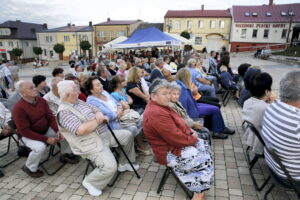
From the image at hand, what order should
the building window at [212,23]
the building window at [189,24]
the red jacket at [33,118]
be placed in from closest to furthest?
the red jacket at [33,118] → the building window at [212,23] → the building window at [189,24]

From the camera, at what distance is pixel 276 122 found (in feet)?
6.50

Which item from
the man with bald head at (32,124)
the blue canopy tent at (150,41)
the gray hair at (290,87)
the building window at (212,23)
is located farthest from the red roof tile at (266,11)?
the man with bald head at (32,124)

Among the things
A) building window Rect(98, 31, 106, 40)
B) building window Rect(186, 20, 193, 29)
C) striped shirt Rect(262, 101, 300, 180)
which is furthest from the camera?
building window Rect(98, 31, 106, 40)

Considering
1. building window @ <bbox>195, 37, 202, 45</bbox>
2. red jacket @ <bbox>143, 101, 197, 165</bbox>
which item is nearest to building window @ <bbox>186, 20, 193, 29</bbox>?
building window @ <bbox>195, 37, 202, 45</bbox>

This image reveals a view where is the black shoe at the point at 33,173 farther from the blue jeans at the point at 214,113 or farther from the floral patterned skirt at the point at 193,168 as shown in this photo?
the blue jeans at the point at 214,113

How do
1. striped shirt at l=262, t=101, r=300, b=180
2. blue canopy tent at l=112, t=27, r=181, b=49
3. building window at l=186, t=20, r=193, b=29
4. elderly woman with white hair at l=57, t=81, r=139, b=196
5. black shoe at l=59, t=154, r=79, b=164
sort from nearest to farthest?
1. striped shirt at l=262, t=101, r=300, b=180
2. elderly woman with white hair at l=57, t=81, r=139, b=196
3. black shoe at l=59, t=154, r=79, b=164
4. blue canopy tent at l=112, t=27, r=181, b=49
5. building window at l=186, t=20, r=193, b=29

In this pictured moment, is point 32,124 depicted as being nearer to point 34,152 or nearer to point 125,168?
point 34,152

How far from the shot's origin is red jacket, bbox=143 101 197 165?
2.30 meters

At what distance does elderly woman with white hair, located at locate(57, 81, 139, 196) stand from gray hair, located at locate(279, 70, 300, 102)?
6.76 feet

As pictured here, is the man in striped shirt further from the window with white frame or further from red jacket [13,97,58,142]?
the window with white frame

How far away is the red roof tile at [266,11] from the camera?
32.5 m

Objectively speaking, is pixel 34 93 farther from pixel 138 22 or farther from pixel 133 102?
pixel 138 22

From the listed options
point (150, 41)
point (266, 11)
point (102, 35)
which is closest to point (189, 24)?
point (266, 11)

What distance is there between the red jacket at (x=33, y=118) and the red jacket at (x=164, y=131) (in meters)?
1.70
